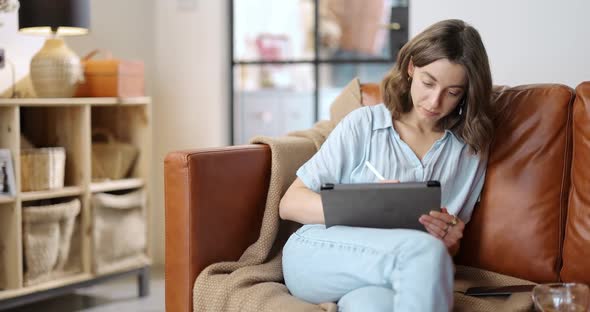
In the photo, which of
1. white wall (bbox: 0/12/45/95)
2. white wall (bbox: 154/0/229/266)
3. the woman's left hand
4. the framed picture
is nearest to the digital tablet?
the woman's left hand

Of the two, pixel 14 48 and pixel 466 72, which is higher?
pixel 14 48

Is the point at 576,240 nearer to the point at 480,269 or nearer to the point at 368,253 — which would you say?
the point at 480,269

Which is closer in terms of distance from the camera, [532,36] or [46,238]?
[532,36]

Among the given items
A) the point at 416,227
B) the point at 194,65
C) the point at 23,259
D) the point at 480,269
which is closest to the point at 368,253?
the point at 416,227

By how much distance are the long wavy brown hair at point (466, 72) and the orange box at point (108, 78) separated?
150cm

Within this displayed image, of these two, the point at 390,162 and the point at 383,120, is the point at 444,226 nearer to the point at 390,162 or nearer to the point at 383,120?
the point at 390,162

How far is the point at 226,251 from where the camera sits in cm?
195

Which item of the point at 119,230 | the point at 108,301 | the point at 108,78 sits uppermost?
the point at 108,78

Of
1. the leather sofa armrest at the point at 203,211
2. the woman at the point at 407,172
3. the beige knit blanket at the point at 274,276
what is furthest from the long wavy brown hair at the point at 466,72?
the leather sofa armrest at the point at 203,211

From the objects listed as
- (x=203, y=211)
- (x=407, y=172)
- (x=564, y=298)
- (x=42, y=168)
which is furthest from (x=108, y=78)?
(x=564, y=298)

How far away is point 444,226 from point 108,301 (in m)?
1.89

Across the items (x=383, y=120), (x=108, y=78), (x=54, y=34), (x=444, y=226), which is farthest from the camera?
(x=108, y=78)

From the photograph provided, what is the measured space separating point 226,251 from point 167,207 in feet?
0.63

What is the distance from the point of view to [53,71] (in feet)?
9.48
